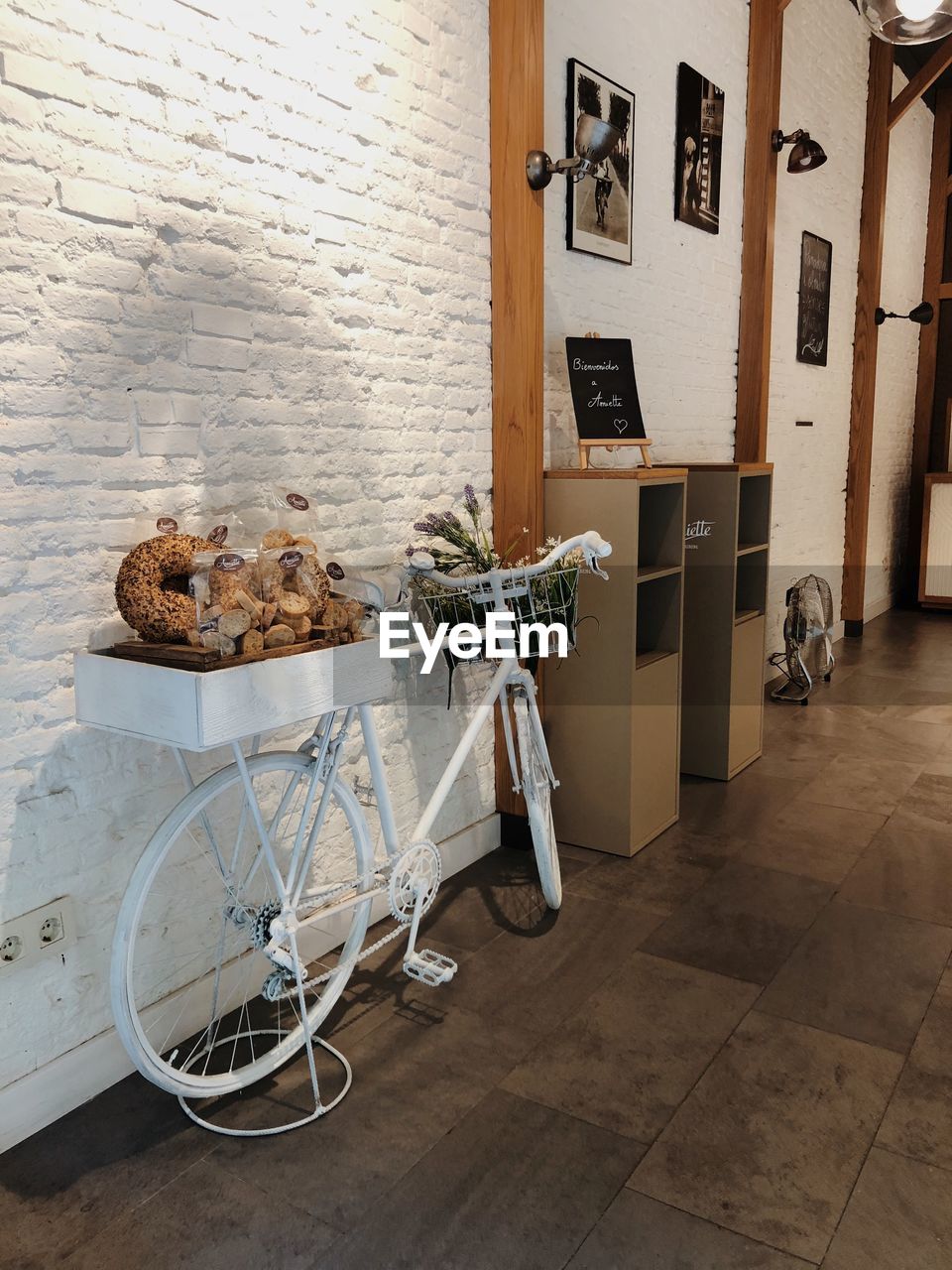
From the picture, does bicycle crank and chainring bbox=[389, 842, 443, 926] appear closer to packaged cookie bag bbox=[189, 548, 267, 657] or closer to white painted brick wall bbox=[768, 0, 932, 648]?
packaged cookie bag bbox=[189, 548, 267, 657]

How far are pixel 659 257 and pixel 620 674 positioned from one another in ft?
6.33

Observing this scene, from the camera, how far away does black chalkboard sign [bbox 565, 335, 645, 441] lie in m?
3.38

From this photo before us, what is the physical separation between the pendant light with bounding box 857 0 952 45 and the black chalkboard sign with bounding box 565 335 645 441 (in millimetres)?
1165

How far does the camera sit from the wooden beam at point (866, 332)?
6.55m

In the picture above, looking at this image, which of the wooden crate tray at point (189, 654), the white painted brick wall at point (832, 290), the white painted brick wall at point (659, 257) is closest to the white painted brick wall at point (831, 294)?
the white painted brick wall at point (832, 290)

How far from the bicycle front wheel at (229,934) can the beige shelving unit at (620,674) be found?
1079 millimetres

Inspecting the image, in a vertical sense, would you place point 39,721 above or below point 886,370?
below

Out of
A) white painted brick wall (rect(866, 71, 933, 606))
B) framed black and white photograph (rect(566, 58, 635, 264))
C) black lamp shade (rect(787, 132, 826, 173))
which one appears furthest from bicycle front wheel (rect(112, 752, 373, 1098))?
white painted brick wall (rect(866, 71, 933, 606))

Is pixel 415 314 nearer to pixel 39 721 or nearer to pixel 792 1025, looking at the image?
pixel 39 721

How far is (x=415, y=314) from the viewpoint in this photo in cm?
277

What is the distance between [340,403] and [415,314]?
41cm

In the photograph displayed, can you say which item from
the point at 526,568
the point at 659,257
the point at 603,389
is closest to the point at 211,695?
the point at 526,568

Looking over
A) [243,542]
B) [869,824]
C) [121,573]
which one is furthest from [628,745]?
[121,573]

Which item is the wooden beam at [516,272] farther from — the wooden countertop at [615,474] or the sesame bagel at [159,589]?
the sesame bagel at [159,589]
